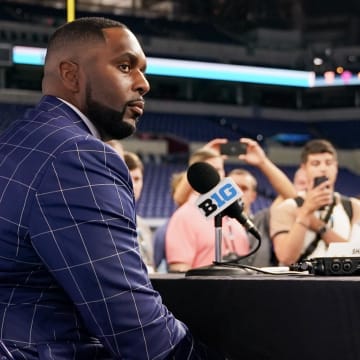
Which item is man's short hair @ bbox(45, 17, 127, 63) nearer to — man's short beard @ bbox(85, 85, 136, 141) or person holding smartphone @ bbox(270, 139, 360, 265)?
man's short beard @ bbox(85, 85, 136, 141)

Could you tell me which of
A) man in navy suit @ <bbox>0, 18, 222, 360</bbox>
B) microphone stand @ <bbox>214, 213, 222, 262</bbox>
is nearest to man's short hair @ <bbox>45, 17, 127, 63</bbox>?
man in navy suit @ <bbox>0, 18, 222, 360</bbox>

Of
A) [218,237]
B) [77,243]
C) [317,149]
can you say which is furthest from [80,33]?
[317,149]

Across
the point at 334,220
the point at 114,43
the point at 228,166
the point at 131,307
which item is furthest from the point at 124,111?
the point at 228,166

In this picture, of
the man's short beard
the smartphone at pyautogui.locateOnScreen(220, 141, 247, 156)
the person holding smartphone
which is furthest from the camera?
the smartphone at pyautogui.locateOnScreen(220, 141, 247, 156)

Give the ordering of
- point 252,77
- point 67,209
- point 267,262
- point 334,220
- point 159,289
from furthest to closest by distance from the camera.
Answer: point 252,77 → point 267,262 → point 334,220 → point 159,289 → point 67,209

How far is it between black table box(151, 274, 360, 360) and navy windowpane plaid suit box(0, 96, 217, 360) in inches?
5.3

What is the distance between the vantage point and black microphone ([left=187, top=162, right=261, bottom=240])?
1602 mm

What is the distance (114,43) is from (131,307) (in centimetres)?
51

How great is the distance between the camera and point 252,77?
14.6 m

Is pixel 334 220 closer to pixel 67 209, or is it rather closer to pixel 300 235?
pixel 300 235

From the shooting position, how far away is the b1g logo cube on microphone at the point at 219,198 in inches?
62.0

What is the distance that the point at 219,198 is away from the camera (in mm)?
1584

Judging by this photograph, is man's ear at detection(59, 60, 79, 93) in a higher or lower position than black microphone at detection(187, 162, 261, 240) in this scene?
higher

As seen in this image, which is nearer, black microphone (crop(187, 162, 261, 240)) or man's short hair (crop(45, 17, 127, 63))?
man's short hair (crop(45, 17, 127, 63))
